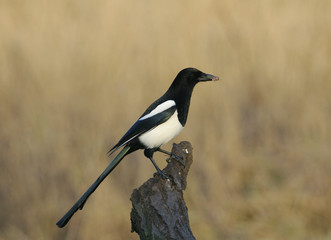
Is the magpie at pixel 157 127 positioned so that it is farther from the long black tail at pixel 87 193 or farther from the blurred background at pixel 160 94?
the blurred background at pixel 160 94

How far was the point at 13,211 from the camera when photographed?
4.59 metres

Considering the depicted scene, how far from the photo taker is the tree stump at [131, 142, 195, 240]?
224 cm

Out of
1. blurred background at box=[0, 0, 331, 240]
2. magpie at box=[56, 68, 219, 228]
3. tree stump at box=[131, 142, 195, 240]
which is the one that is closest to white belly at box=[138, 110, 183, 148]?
magpie at box=[56, 68, 219, 228]

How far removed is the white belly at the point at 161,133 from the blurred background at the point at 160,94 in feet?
5.12

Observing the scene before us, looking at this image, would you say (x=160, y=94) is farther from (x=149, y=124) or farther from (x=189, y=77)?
(x=149, y=124)

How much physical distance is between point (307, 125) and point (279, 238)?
3.76 feet

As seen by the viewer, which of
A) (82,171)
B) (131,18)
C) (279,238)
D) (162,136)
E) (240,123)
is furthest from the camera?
(240,123)

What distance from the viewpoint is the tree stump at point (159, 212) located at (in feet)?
7.34

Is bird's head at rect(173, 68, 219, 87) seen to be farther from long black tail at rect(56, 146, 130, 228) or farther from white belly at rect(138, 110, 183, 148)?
long black tail at rect(56, 146, 130, 228)

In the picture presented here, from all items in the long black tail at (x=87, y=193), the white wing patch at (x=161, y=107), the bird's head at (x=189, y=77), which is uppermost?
the bird's head at (x=189, y=77)

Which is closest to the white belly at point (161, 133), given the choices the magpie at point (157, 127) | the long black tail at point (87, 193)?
the magpie at point (157, 127)

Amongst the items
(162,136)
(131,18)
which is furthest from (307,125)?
(162,136)

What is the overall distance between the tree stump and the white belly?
0.45 metres

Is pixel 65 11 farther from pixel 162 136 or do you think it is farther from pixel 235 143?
pixel 162 136
